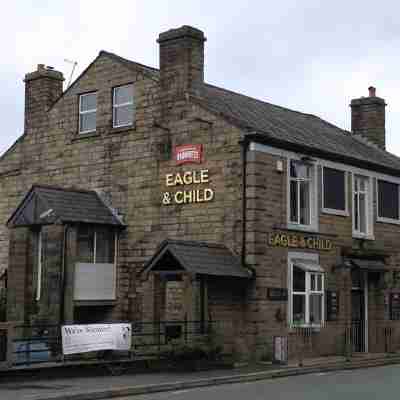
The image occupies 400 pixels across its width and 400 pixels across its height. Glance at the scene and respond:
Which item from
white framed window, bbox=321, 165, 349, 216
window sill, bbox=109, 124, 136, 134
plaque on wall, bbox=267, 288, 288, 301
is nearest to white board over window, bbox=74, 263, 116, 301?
window sill, bbox=109, 124, 136, 134

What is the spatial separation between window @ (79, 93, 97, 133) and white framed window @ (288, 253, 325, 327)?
8.43 meters

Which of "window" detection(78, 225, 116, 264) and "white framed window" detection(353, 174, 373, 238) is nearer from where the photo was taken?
"window" detection(78, 225, 116, 264)

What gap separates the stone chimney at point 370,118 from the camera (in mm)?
32969

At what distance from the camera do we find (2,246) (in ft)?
98.8

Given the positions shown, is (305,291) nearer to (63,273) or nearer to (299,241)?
(299,241)

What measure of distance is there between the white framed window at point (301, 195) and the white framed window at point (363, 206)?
2.67 meters

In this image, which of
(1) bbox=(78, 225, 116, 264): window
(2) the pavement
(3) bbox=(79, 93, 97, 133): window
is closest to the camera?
(2) the pavement

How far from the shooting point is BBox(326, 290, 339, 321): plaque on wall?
2530cm

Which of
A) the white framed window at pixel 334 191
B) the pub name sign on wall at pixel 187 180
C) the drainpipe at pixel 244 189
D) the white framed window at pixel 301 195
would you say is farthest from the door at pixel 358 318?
the pub name sign on wall at pixel 187 180

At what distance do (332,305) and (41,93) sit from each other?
500 inches

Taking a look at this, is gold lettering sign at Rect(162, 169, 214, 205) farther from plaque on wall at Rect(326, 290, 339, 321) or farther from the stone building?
plaque on wall at Rect(326, 290, 339, 321)

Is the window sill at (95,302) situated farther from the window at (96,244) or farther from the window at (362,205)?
the window at (362,205)

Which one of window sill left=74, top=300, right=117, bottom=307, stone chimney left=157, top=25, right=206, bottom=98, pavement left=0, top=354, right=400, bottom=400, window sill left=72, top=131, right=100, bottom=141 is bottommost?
pavement left=0, top=354, right=400, bottom=400

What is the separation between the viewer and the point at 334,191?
26234 mm
